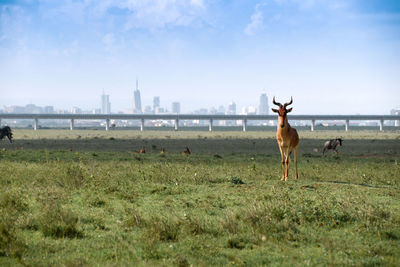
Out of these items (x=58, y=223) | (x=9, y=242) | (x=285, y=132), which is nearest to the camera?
(x=9, y=242)

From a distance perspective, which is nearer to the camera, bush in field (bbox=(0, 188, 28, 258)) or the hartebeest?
bush in field (bbox=(0, 188, 28, 258))

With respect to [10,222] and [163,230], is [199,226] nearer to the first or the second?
[163,230]

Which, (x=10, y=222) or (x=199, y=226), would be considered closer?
(x=199, y=226)

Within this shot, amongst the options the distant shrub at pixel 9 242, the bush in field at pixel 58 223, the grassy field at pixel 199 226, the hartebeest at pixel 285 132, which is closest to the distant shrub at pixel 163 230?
the grassy field at pixel 199 226

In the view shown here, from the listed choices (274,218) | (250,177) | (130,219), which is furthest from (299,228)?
(250,177)

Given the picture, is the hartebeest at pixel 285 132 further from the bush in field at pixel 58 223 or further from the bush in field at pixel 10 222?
the bush in field at pixel 10 222

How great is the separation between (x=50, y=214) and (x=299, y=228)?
5704mm

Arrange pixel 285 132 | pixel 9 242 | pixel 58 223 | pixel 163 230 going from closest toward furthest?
pixel 9 242 < pixel 163 230 < pixel 58 223 < pixel 285 132

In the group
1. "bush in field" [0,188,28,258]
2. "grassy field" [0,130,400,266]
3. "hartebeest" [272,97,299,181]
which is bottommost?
"grassy field" [0,130,400,266]

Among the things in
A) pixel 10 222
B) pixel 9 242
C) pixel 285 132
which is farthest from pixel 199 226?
pixel 285 132

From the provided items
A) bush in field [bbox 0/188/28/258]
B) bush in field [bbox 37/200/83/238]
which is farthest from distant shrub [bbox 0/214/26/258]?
bush in field [bbox 37/200/83/238]

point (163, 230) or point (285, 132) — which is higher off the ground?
point (285, 132)

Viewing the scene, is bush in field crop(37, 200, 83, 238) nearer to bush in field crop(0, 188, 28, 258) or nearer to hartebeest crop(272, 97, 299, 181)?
bush in field crop(0, 188, 28, 258)

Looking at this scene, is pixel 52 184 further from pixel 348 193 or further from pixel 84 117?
pixel 84 117
